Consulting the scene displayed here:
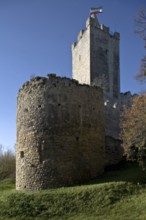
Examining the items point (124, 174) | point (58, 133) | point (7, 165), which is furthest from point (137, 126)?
point (7, 165)

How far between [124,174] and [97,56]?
2423 centimetres

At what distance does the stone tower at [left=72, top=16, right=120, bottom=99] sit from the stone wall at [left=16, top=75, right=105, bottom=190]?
20.8 m

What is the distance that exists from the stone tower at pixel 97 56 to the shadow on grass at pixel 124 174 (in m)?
20.0

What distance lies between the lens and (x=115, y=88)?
4106cm

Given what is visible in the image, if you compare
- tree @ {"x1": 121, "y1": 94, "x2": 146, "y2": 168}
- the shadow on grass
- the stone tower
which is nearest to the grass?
the shadow on grass

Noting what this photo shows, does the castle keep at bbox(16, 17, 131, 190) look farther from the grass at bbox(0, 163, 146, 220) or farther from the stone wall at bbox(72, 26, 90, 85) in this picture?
the stone wall at bbox(72, 26, 90, 85)

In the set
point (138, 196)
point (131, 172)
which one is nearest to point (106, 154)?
point (131, 172)

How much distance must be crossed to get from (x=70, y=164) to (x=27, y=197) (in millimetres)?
2740

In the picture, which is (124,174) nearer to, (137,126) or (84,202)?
(137,126)

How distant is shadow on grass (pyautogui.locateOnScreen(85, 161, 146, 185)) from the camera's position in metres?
16.2

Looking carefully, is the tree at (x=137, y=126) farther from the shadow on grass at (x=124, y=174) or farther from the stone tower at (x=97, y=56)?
the stone tower at (x=97, y=56)

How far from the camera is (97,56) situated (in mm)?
40062

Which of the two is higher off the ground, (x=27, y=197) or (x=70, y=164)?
(x=70, y=164)

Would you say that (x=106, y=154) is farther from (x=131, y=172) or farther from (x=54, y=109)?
(x=54, y=109)
